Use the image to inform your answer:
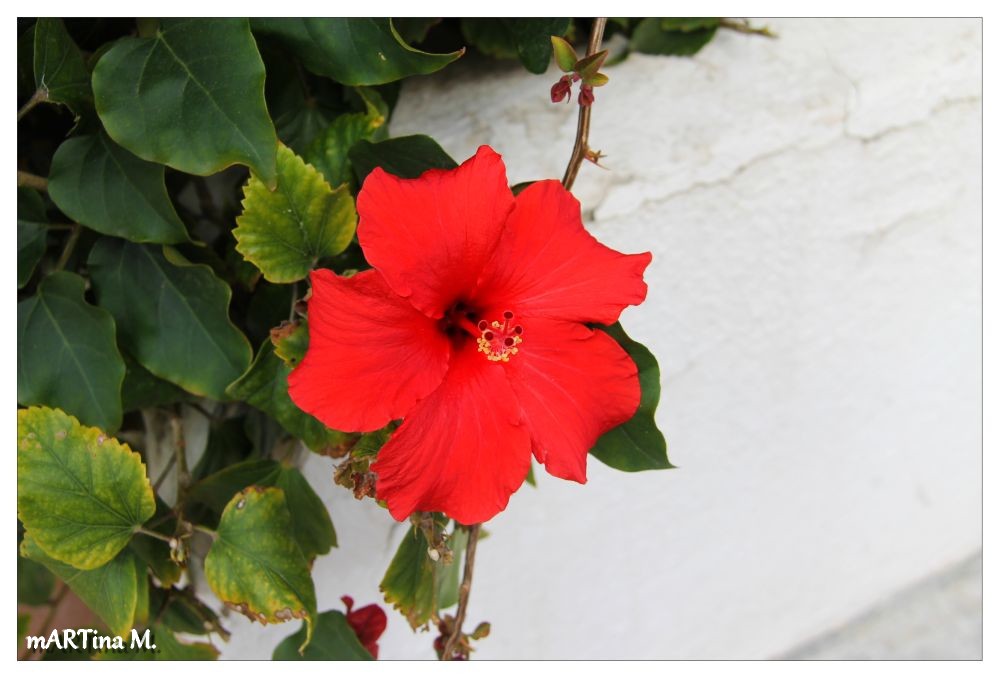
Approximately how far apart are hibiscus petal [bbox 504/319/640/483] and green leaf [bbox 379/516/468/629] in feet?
0.61

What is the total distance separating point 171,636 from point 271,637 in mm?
182

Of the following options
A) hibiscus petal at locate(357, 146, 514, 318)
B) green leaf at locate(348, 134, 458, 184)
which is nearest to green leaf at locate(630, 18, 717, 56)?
green leaf at locate(348, 134, 458, 184)

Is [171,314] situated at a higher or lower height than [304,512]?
higher

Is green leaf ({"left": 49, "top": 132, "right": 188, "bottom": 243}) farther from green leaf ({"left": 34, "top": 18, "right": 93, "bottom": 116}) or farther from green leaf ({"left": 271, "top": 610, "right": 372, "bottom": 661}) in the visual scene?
green leaf ({"left": 271, "top": 610, "right": 372, "bottom": 661})

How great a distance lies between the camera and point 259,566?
0.84 meters

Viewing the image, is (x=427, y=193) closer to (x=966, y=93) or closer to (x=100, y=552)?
(x=100, y=552)

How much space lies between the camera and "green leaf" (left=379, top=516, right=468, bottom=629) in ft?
2.71

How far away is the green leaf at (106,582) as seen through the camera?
85cm

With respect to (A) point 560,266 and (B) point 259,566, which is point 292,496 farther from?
(A) point 560,266

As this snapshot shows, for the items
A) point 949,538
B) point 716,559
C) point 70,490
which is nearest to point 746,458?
point 716,559

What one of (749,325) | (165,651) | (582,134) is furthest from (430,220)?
(749,325)

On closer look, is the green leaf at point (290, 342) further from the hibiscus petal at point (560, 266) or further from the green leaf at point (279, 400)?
the hibiscus petal at point (560, 266)

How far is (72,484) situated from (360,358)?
14.4 inches

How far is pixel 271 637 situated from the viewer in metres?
1.14
